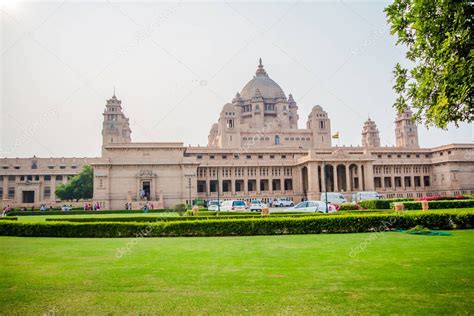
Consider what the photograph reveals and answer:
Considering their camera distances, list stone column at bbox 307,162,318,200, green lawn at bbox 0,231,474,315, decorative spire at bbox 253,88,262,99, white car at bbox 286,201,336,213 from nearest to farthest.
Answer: green lawn at bbox 0,231,474,315
white car at bbox 286,201,336,213
stone column at bbox 307,162,318,200
decorative spire at bbox 253,88,262,99

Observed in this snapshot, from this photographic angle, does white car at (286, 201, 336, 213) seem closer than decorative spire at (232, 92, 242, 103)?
Yes

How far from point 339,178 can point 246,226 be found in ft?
168

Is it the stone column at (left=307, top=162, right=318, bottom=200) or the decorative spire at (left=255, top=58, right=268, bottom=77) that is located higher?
the decorative spire at (left=255, top=58, right=268, bottom=77)

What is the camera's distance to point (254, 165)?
67000 millimetres

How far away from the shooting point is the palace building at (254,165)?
5650 centimetres

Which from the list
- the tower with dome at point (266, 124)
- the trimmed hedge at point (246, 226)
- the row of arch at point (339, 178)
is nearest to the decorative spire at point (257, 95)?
the tower with dome at point (266, 124)

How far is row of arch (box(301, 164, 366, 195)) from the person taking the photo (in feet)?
201

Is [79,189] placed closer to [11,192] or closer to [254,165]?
[11,192]

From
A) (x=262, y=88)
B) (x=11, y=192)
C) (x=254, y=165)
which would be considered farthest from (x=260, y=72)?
(x=11, y=192)

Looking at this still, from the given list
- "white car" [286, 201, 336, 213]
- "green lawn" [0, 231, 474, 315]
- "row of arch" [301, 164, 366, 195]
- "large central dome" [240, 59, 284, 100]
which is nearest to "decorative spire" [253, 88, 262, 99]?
"large central dome" [240, 59, 284, 100]

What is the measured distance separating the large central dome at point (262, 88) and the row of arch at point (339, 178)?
26080 millimetres

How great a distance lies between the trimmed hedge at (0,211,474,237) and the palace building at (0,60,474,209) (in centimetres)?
3010

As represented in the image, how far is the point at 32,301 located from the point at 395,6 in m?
11.3

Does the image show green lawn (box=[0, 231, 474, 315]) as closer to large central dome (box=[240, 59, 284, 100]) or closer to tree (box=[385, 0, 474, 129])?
tree (box=[385, 0, 474, 129])
